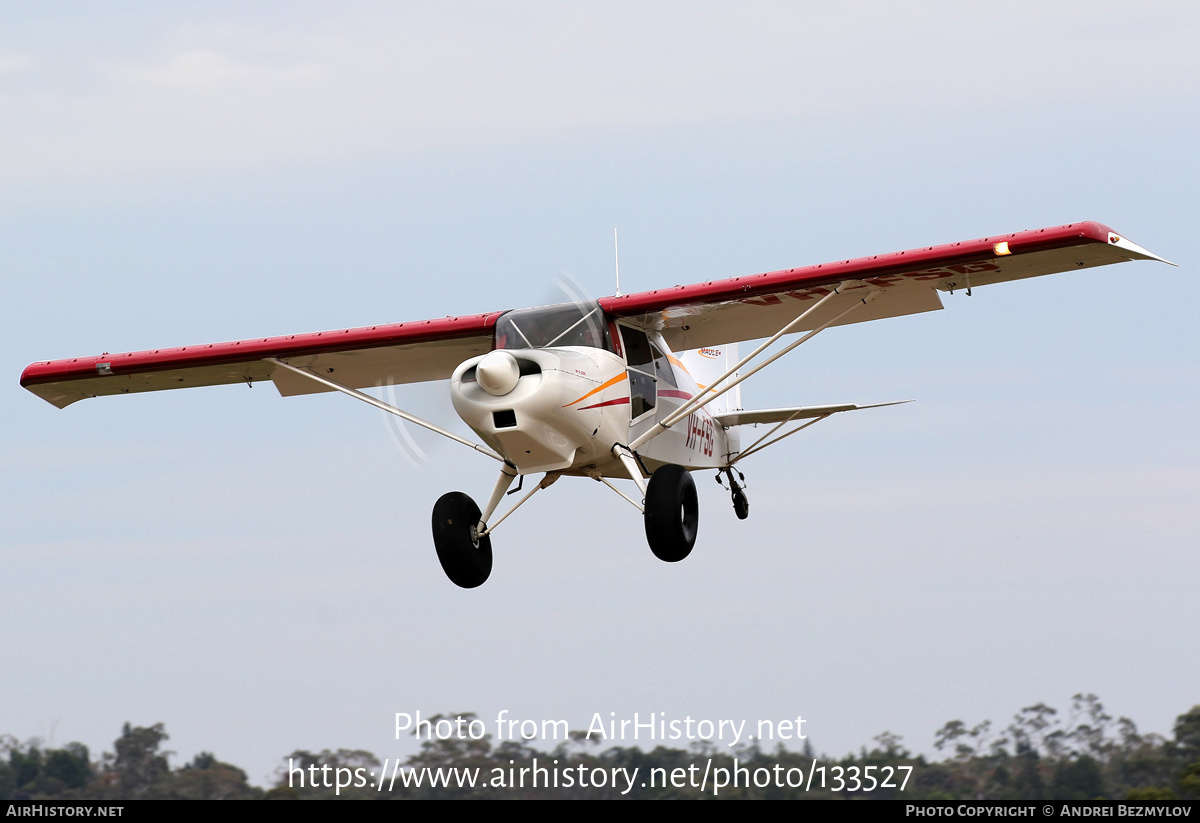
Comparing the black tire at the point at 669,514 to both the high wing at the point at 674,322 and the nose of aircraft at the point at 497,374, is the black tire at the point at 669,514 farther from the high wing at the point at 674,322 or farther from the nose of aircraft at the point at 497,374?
the high wing at the point at 674,322

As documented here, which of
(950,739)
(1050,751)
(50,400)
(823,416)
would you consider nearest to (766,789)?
(950,739)

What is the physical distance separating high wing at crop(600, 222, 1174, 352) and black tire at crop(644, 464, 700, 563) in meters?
1.87

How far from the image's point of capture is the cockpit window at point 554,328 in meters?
14.2

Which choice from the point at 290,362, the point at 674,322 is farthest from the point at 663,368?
the point at 290,362

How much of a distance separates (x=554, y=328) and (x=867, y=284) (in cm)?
320

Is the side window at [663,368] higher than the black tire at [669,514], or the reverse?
the side window at [663,368]

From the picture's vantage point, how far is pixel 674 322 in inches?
625

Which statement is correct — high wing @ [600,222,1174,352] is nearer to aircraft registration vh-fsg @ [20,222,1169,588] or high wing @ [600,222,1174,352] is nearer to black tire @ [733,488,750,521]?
aircraft registration vh-fsg @ [20,222,1169,588]

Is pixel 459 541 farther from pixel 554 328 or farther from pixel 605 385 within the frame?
pixel 554 328

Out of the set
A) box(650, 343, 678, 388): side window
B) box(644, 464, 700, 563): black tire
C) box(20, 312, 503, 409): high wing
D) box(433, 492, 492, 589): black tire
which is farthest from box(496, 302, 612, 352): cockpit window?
box(433, 492, 492, 589): black tire

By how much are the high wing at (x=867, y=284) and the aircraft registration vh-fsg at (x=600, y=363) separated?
2 centimetres

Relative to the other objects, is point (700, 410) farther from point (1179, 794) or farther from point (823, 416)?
point (1179, 794)

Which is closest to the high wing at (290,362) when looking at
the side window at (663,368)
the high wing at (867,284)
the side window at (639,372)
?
the side window at (639,372)

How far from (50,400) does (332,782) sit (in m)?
8.65
